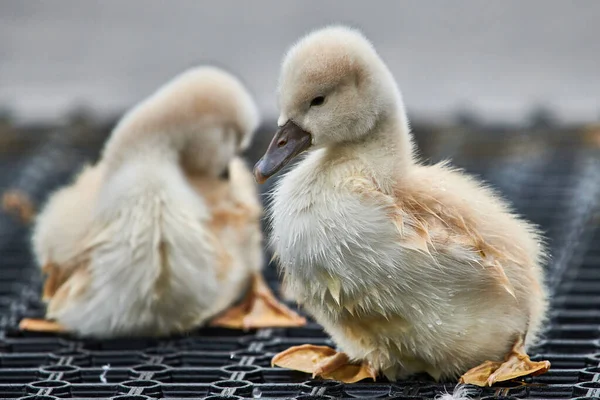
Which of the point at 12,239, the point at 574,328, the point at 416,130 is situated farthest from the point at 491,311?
the point at 416,130

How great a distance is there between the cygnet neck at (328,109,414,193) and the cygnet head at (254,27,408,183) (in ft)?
0.05

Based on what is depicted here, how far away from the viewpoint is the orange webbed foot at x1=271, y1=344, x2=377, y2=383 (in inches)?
152

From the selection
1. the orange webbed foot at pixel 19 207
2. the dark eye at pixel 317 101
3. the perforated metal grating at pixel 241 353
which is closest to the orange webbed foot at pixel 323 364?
the perforated metal grating at pixel 241 353

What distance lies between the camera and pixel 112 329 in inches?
179

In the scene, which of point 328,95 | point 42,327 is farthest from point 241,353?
point 328,95

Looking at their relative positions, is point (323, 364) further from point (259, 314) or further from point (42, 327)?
point (42, 327)

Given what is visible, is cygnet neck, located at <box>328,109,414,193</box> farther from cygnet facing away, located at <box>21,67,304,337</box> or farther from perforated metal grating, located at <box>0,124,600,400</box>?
cygnet facing away, located at <box>21,67,304,337</box>

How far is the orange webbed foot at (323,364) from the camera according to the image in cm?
387

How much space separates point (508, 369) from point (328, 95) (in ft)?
3.34

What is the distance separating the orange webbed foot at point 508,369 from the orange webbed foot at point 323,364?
0.34m

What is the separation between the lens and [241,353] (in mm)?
4355

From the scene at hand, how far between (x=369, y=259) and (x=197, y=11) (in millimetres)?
13394

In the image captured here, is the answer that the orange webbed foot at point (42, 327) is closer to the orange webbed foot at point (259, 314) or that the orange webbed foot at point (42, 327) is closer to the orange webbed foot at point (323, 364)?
the orange webbed foot at point (259, 314)

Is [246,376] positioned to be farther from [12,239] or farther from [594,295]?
[12,239]
